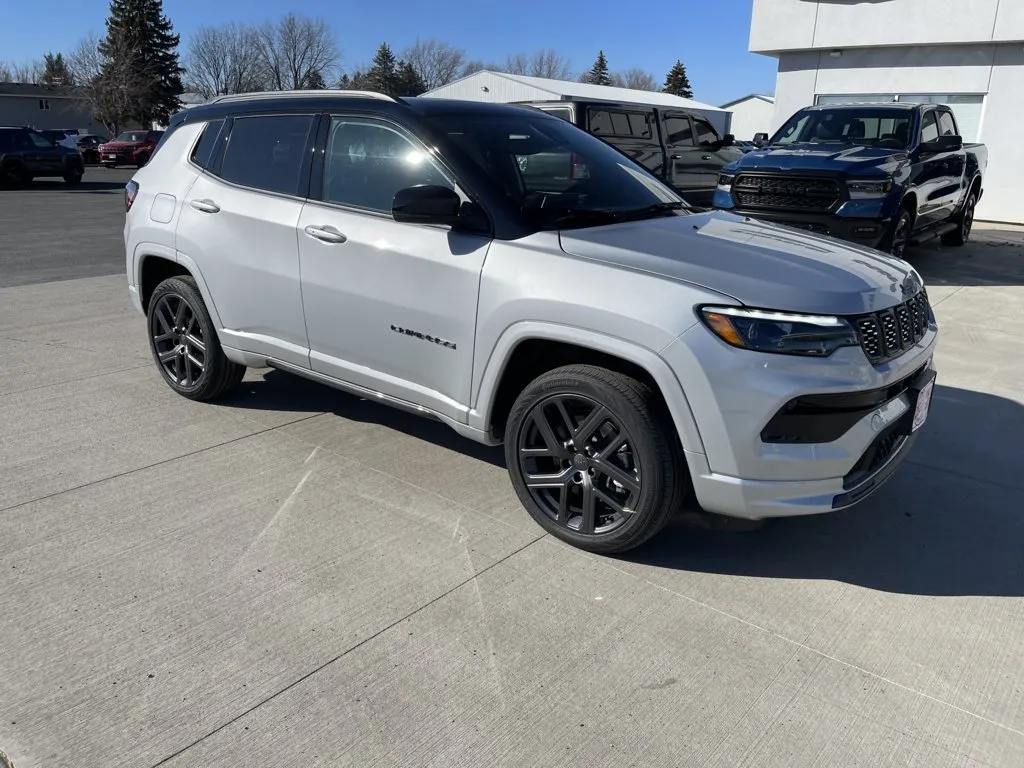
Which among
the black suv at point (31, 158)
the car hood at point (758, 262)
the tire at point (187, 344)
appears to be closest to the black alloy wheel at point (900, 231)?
the car hood at point (758, 262)

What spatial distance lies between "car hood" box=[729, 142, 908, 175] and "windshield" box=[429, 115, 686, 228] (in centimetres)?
500

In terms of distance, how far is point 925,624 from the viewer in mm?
2975

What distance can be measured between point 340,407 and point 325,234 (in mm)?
1429

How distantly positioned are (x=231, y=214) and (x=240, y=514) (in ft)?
5.55

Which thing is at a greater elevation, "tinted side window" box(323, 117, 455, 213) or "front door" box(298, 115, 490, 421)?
"tinted side window" box(323, 117, 455, 213)

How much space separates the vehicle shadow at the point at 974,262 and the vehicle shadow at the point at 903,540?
19.5 ft

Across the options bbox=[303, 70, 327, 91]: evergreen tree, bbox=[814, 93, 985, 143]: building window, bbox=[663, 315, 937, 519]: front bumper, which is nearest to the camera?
bbox=[663, 315, 937, 519]: front bumper

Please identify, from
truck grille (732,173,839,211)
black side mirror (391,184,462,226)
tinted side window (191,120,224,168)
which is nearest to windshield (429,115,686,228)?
black side mirror (391,184,462,226)

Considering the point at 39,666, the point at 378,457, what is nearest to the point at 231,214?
the point at 378,457

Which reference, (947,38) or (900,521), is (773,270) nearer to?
(900,521)

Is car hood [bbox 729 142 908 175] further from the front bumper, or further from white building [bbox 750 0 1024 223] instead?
white building [bbox 750 0 1024 223]

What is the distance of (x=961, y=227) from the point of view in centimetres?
1198

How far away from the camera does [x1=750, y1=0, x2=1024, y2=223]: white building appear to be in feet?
50.2

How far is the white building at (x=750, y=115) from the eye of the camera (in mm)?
70812
